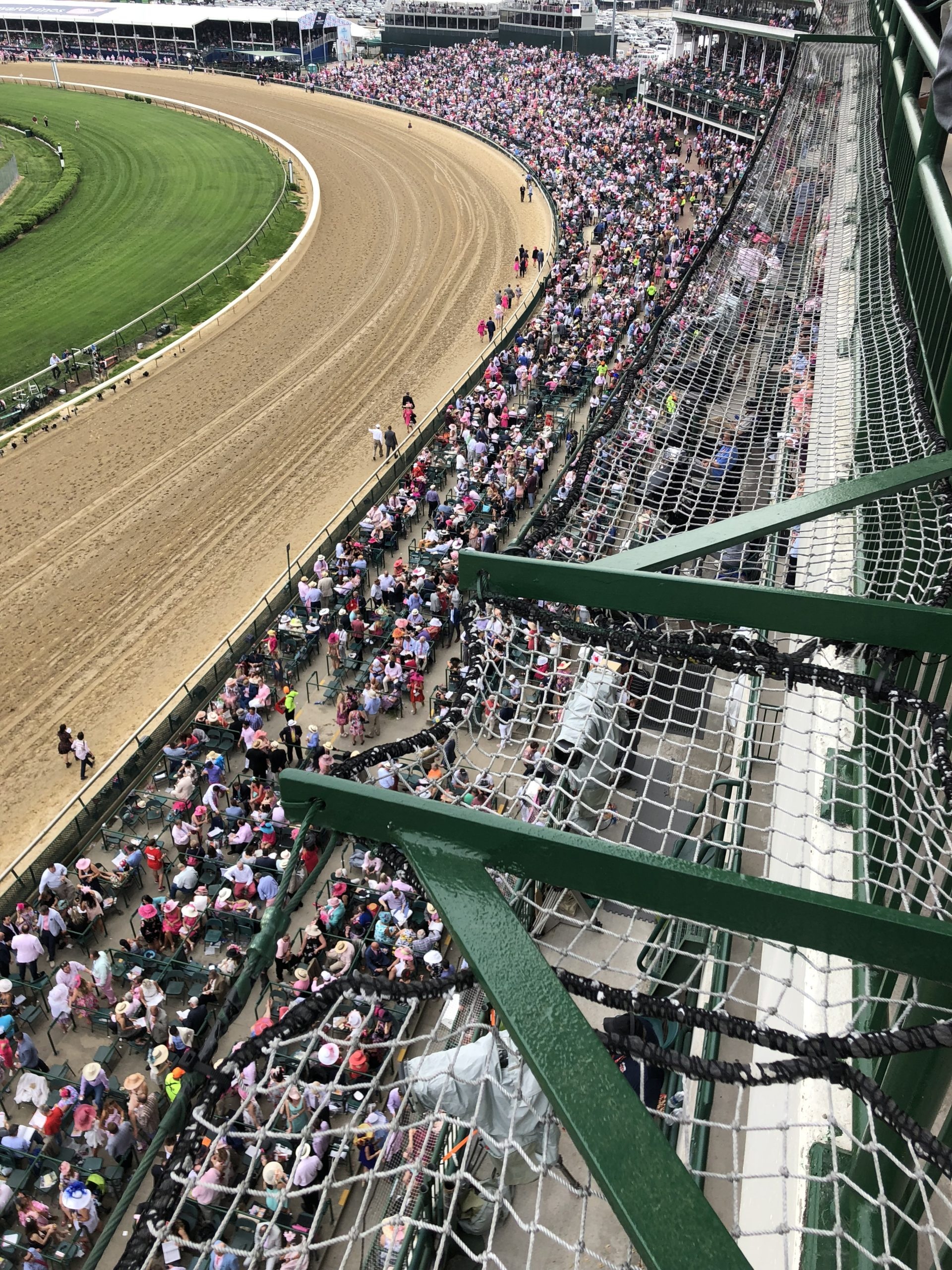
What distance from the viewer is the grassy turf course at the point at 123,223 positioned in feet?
80.4

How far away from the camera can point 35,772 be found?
11.2 meters

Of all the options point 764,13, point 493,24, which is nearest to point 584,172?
point 764,13

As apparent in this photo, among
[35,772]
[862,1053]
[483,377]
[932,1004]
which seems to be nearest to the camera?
[862,1053]

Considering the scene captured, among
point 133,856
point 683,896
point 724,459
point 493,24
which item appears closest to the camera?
point 683,896

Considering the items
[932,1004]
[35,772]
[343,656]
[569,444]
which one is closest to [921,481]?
[932,1004]

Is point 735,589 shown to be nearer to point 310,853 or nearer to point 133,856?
point 310,853

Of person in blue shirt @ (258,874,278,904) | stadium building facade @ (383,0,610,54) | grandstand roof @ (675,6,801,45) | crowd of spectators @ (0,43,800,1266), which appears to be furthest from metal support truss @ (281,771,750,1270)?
stadium building facade @ (383,0,610,54)

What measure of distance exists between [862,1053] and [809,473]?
556 centimetres

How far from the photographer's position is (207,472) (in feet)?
57.5

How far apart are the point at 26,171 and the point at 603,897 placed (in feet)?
138

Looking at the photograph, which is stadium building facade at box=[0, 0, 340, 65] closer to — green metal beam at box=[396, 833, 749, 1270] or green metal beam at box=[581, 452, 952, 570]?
green metal beam at box=[581, 452, 952, 570]

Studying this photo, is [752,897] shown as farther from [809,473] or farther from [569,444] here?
[569,444]

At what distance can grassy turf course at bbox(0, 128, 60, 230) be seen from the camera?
32.5 m

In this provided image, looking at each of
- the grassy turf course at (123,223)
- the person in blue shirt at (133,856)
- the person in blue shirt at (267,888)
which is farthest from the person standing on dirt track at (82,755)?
the grassy turf course at (123,223)
